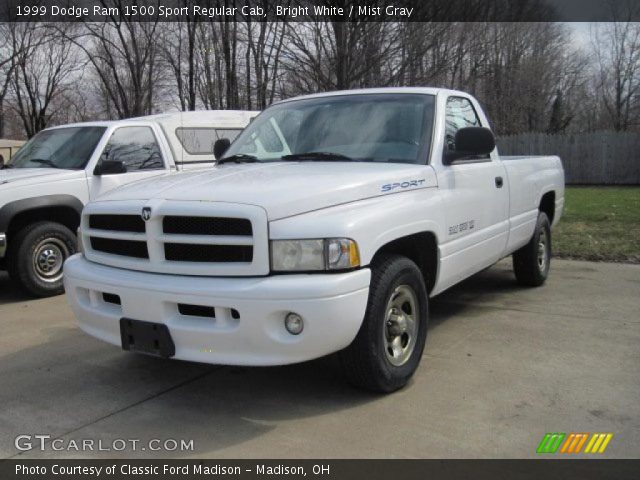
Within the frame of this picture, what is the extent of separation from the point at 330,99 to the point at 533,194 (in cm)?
246

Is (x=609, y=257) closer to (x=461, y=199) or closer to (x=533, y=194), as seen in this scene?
(x=533, y=194)

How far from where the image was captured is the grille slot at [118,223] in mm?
3561

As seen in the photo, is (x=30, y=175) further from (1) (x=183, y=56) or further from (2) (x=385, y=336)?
(1) (x=183, y=56)

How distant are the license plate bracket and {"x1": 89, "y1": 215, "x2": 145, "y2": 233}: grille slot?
539mm

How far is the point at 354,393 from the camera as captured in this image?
147 inches

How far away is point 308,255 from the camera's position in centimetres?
318

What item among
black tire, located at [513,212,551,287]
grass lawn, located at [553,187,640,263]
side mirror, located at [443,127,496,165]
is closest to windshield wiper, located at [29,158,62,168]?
side mirror, located at [443,127,496,165]

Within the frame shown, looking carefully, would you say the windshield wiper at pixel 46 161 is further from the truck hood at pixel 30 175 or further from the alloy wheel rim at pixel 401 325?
the alloy wheel rim at pixel 401 325

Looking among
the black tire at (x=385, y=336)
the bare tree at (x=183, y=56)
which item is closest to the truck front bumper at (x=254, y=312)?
the black tire at (x=385, y=336)

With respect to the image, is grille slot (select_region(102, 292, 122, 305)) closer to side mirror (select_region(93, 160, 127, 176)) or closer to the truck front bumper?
the truck front bumper

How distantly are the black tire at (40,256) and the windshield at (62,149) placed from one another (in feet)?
2.82

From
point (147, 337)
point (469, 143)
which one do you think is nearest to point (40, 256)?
point (147, 337)

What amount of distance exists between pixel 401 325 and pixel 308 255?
2.96ft
